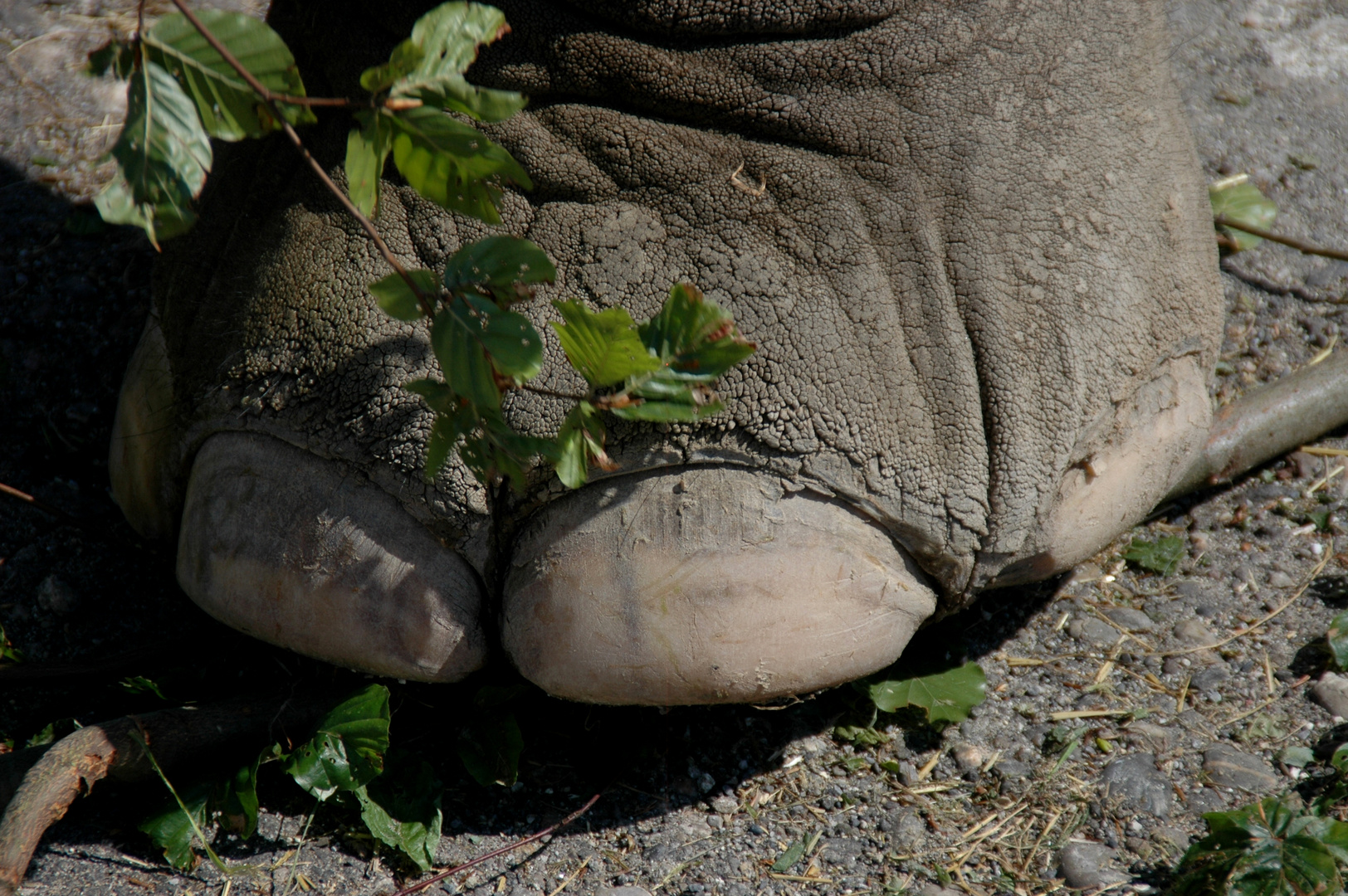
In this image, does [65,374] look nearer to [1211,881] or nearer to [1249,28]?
[1211,881]

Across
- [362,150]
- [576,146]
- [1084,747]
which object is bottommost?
[1084,747]

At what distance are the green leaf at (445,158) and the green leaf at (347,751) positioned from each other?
97cm

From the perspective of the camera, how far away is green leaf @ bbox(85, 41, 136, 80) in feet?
4.35

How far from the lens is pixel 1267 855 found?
1.78m

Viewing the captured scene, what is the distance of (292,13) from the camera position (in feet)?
7.16

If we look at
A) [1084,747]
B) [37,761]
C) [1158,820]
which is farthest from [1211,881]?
[37,761]

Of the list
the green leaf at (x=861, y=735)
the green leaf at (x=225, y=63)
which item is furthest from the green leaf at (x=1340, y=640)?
the green leaf at (x=225, y=63)

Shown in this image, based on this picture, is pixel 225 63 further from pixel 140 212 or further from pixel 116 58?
pixel 140 212

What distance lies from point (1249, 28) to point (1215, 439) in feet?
7.68

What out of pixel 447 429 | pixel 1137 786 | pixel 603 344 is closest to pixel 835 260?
pixel 603 344

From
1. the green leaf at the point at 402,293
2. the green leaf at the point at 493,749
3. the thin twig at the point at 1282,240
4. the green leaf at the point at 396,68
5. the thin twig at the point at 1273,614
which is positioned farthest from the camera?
the thin twig at the point at 1282,240

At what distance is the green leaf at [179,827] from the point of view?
1.92 m

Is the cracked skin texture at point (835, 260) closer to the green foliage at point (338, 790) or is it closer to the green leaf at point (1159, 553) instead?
the green foliage at point (338, 790)

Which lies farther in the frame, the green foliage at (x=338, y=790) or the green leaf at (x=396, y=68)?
the green foliage at (x=338, y=790)
